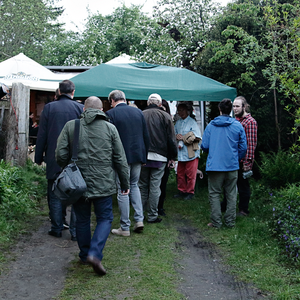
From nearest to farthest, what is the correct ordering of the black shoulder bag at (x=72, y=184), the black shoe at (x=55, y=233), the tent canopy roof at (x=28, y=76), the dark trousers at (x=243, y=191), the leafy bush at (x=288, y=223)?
the black shoulder bag at (x=72, y=184), the leafy bush at (x=288, y=223), the black shoe at (x=55, y=233), the dark trousers at (x=243, y=191), the tent canopy roof at (x=28, y=76)

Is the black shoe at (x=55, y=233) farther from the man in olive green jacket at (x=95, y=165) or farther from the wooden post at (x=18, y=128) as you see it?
the wooden post at (x=18, y=128)

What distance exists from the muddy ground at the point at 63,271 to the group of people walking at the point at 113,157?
1.03 feet

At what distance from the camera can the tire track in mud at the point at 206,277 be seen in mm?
3748

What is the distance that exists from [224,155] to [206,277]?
83.6 inches

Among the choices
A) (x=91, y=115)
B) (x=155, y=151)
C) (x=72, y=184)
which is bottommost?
(x=155, y=151)

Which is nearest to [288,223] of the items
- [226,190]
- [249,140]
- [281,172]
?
[226,190]

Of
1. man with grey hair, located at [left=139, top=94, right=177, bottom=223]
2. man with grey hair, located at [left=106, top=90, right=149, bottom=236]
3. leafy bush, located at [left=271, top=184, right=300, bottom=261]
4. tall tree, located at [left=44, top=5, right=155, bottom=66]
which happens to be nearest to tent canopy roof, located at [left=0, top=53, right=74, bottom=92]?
man with grey hair, located at [left=139, top=94, right=177, bottom=223]

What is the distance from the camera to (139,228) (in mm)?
5789

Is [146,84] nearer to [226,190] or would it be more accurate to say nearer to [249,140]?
[249,140]

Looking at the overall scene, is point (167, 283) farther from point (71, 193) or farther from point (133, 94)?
point (133, 94)

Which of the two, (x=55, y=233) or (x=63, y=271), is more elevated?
(x=63, y=271)

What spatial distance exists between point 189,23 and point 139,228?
12192 millimetres

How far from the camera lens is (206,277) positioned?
13.9 ft

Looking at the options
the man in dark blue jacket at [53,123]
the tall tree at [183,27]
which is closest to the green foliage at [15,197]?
the man in dark blue jacket at [53,123]
